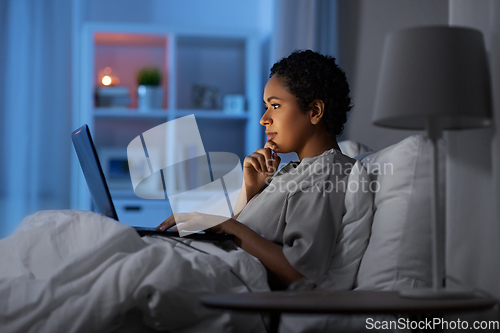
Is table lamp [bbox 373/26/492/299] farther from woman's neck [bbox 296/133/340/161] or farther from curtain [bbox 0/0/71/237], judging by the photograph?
curtain [bbox 0/0/71/237]

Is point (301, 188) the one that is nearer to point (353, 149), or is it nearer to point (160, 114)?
point (353, 149)

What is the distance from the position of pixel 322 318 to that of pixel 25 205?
7.65 ft

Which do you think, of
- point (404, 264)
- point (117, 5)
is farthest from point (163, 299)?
point (117, 5)

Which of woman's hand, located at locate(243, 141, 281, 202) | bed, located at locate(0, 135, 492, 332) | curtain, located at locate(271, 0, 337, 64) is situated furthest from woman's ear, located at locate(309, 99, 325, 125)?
curtain, located at locate(271, 0, 337, 64)

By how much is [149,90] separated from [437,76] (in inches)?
98.1

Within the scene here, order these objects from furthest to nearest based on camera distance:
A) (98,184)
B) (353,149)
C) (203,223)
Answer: (353,149)
(98,184)
(203,223)

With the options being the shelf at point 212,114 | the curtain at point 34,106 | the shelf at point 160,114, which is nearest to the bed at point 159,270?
the curtain at point 34,106

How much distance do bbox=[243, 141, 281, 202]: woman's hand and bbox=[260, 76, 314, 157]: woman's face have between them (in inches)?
1.8

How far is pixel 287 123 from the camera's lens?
4.64 ft

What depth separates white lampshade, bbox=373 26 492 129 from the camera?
0.77 m

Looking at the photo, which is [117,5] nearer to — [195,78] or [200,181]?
[195,78]

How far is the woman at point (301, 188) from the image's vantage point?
1085mm

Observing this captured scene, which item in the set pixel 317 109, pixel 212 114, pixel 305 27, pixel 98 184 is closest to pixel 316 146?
pixel 317 109

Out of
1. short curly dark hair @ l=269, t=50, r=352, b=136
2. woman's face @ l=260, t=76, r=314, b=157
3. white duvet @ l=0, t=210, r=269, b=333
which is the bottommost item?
white duvet @ l=0, t=210, r=269, b=333
